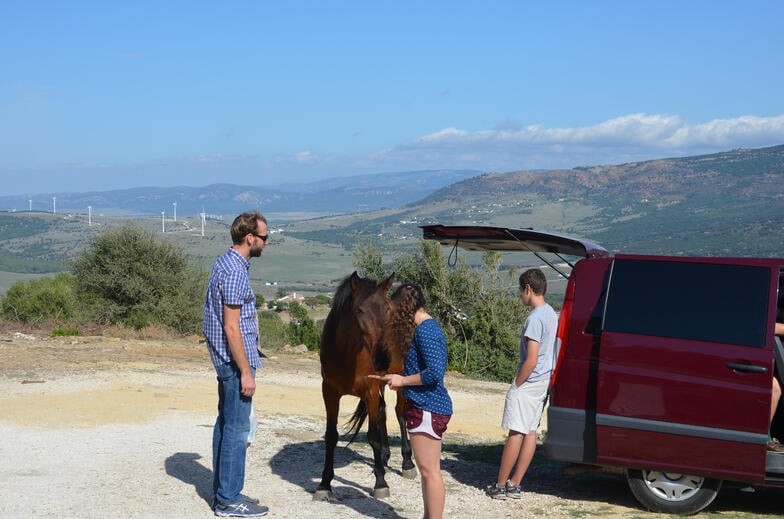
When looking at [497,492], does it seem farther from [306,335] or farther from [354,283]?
[306,335]

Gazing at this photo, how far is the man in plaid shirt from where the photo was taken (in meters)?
6.75

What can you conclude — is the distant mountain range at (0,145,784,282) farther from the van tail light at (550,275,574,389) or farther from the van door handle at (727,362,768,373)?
the van door handle at (727,362,768,373)

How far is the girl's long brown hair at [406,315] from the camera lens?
20.2 ft

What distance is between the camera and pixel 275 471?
8859 millimetres

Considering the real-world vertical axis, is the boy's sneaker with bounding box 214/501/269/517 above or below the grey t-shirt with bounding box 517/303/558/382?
below

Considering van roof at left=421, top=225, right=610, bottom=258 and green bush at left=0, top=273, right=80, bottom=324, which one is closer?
van roof at left=421, top=225, right=610, bottom=258

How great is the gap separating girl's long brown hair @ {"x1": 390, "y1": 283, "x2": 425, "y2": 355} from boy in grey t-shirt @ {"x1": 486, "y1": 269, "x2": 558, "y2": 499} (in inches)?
75.7

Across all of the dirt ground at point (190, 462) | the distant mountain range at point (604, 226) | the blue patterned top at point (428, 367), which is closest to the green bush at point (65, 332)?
the dirt ground at point (190, 462)

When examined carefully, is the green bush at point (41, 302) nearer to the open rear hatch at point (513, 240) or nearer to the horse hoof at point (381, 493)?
the open rear hatch at point (513, 240)

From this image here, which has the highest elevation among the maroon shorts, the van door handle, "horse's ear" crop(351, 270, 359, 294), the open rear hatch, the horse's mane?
the open rear hatch

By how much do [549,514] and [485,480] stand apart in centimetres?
136

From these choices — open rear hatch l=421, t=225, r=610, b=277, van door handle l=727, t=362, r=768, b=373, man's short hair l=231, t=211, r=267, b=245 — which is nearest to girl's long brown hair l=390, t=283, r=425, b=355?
man's short hair l=231, t=211, r=267, b=245

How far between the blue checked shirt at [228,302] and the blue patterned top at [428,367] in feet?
4.50

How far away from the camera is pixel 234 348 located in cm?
668
